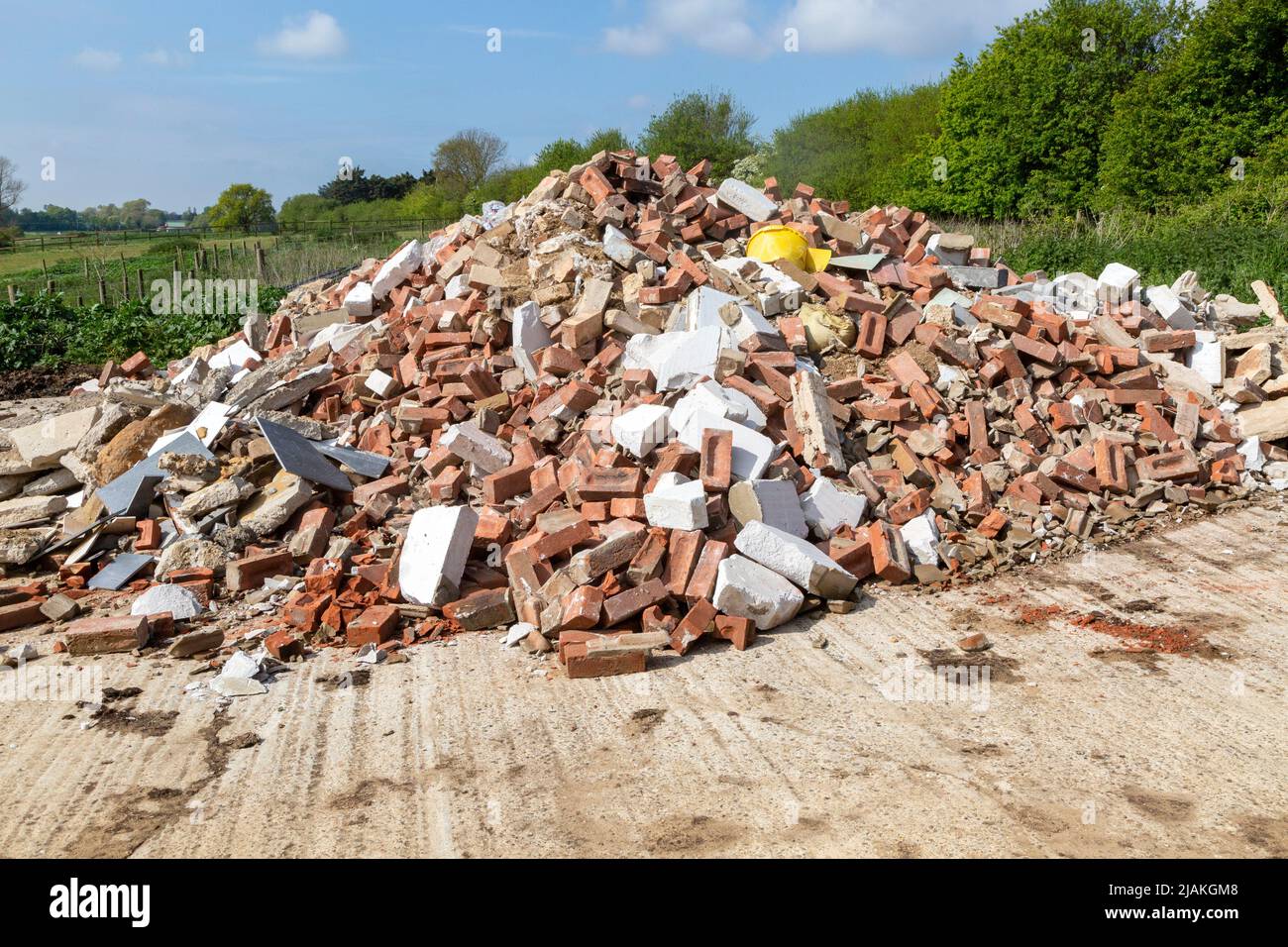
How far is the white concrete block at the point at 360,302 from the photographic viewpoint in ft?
31.1

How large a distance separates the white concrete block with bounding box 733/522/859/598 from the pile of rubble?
0.06ft

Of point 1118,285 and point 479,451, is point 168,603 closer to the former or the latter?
point 479,451

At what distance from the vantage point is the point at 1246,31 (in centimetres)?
2036

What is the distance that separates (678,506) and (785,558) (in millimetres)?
710

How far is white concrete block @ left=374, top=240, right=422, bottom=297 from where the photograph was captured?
378 inches

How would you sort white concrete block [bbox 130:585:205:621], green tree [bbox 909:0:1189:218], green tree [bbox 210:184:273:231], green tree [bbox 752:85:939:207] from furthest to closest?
green tree [bbox 210:184:273:231] < green tree [bbox 752:85:939:207] < green tree [bbox 909:0:1189:218] < white concrete block [bbox 130:585:205:621]

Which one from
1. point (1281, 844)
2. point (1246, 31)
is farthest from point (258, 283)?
point (1246, 31)

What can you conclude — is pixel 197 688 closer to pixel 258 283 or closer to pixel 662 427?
pixel 662 427

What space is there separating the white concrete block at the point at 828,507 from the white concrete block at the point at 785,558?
0.66 meters

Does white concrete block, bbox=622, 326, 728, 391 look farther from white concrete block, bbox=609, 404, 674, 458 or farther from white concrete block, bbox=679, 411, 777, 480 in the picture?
white concrete block, bbox=679, 411, 777, 480

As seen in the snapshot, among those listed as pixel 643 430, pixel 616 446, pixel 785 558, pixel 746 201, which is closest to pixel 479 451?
pixel 616 446

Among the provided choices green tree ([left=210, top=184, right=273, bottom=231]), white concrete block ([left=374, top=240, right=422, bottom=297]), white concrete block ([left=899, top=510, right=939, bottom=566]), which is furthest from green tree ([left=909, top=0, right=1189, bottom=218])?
green tree ([left=210, top=184, right=273, bottom=231])

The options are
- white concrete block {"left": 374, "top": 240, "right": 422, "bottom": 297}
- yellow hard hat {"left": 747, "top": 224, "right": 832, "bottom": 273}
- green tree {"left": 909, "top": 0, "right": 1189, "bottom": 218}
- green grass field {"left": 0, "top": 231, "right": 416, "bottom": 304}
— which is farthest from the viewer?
green tree {"left": 909, "top": 0, "right": 1189, "bottom": 218}

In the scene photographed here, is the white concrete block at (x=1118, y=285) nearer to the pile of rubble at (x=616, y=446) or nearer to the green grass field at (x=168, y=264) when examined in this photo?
the pile of rubble at (x=616, y=446)
